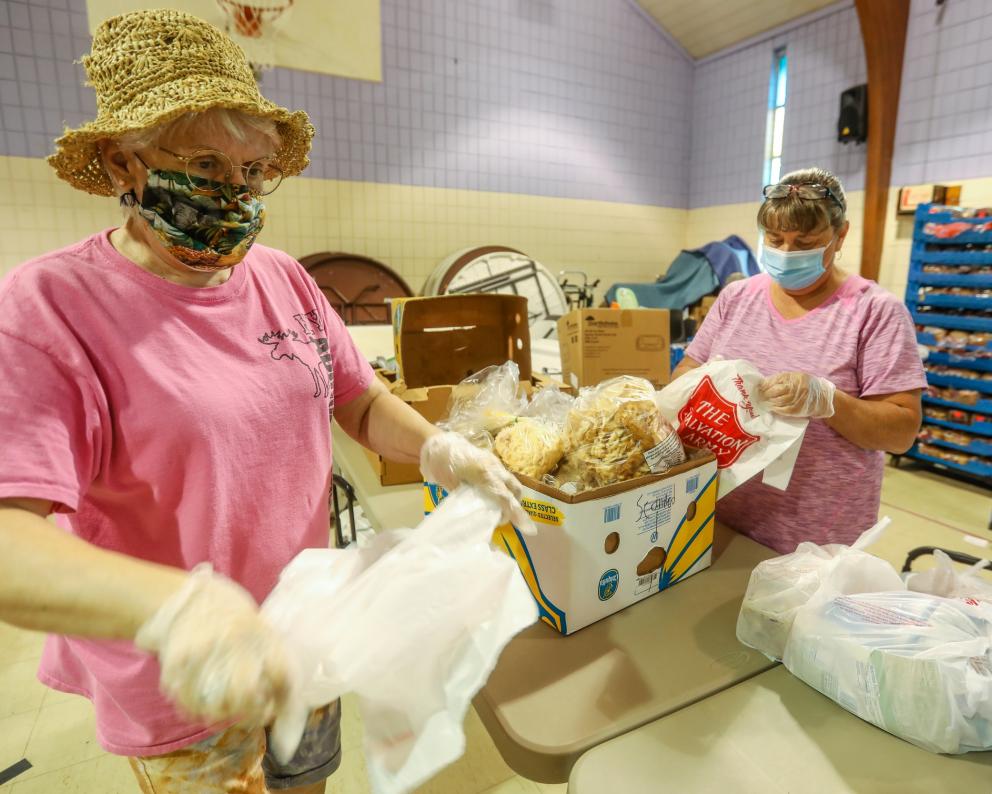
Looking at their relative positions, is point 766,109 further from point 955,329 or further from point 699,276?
point 955,329

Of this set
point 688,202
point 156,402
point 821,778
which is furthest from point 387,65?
point 821,778

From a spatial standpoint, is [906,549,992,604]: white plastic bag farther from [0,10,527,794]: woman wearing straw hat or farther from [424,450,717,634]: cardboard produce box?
[0,10,527,794]: woman wearing straw hat

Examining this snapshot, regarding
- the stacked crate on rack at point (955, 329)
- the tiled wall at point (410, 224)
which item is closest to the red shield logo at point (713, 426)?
the stacked crate on rack at point (955, 329)

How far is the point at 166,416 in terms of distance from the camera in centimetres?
74

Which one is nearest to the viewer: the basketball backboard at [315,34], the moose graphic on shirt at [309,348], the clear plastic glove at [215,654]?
the clear plastic glove at [215,654]

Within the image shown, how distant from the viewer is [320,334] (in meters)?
1.02

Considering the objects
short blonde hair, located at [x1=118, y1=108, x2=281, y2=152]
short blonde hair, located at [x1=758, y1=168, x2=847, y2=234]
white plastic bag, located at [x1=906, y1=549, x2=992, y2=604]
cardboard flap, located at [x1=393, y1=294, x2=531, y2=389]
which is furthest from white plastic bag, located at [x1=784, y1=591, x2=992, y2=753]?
cardboard flap, located at [x1=393, y1=294, x2=531, y2=389]

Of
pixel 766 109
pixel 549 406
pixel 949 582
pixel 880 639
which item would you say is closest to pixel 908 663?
pixel 880 639

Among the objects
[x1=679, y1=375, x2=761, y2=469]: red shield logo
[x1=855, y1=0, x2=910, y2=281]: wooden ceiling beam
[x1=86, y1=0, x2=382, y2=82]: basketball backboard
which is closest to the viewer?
[x1=679, y1=375, x2=761, y2=469]: red shield logo

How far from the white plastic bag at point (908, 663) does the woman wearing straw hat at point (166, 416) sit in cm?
46

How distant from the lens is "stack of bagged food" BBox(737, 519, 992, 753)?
69 centimetres

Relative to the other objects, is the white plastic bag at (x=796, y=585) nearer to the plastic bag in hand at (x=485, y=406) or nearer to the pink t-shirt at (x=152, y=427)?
the plastic bag in hand at (x=485, y=406)

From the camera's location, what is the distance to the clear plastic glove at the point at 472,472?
0.85 meters

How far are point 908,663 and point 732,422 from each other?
479mm
